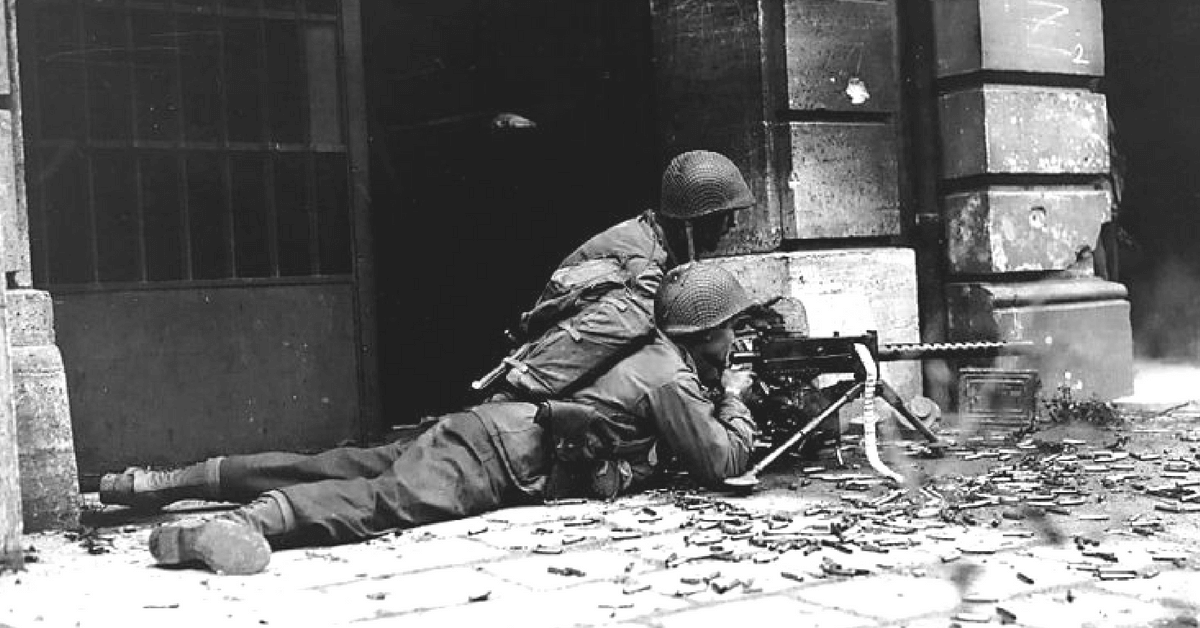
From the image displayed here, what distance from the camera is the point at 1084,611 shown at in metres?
3.79

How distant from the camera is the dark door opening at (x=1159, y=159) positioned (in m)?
10.7

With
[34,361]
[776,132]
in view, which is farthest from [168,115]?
[776,132]

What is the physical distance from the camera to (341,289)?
8031 millimetres

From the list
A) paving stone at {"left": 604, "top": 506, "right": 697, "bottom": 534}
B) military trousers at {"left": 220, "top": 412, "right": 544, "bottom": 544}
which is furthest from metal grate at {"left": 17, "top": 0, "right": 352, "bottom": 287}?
paving stone at {"left": 604, "top": 506, "right": 697, "bottom": 534}

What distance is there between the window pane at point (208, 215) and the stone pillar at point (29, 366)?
1609 mm

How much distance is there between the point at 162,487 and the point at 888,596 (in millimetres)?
3012

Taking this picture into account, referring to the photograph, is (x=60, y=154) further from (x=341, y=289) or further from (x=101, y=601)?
(x=101, y=601)

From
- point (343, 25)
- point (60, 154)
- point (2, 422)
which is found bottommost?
point (2, 422)

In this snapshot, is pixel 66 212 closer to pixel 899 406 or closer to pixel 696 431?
pixel 696 431

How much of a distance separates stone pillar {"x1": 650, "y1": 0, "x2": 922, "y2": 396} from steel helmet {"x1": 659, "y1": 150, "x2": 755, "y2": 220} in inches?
57.5

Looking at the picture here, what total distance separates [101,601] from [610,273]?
105 inches

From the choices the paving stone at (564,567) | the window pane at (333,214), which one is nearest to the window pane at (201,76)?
the window pane at (333,214)

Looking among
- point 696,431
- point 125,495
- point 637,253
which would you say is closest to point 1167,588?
point 696,431

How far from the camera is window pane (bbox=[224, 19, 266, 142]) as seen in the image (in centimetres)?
771
